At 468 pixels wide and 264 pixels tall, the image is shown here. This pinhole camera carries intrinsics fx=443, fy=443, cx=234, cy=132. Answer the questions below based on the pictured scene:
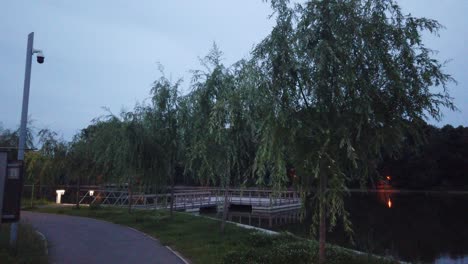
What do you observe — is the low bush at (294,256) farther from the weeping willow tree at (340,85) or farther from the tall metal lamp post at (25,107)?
the tall metal lamp post at (25,107)

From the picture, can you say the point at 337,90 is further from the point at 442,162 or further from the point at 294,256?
the point at 442,162

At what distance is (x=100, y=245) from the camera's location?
14688mm

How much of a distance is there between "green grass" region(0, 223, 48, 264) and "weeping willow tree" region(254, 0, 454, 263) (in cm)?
600

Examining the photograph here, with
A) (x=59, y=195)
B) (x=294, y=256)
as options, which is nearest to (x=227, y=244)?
(x=294, y=256)

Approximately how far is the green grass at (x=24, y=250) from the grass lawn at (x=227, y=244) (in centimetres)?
396

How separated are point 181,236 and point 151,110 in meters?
7.73

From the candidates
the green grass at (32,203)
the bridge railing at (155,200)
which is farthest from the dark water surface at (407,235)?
the green grass at (32,203)

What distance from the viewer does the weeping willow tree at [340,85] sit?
9.56 m

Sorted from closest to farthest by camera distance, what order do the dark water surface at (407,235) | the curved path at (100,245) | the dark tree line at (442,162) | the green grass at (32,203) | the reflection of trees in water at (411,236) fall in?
the curved path at (100,245)
the dark water surface at (407,235)
the reflection of trees in water at (411,236)
the green grass at (32,203)
the dark tree line at (442,162)

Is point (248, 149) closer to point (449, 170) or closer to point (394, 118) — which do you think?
point (394, 118)

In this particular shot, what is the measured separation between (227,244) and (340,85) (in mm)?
6878

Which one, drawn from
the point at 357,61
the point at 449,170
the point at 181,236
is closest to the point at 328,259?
the point at 357,61

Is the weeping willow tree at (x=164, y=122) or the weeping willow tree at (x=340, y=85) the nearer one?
the weeping willow tree at (x=340, y=85)

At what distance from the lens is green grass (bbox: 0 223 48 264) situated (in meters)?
10.1
